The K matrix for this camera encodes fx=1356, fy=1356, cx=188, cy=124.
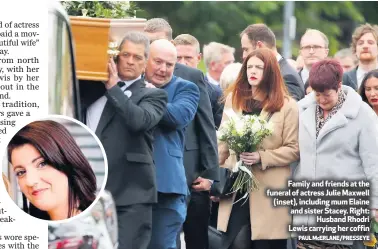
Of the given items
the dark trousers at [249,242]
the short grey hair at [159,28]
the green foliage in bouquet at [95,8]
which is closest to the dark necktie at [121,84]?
the green foliage in bouquet at [95,8]

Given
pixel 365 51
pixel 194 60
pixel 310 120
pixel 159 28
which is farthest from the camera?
pixel 365 51

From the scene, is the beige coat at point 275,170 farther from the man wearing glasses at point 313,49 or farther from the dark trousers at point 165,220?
the man wearing glasses at point 313,49

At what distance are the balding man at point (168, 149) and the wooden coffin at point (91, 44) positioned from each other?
3.35 feet

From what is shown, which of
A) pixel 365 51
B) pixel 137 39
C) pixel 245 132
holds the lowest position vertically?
pixel 245 132

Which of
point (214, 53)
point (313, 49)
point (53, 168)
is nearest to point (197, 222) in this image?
point (313, 49)

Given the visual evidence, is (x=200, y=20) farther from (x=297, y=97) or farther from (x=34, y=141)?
(x=34, y=141)

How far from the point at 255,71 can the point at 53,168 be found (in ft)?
8.69

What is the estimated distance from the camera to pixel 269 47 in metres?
A: 10.2

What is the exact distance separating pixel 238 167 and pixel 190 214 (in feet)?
3.19

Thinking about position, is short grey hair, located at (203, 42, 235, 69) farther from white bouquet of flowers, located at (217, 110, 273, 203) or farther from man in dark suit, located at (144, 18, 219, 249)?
white bouquet of flowers, located at (217, 110, 273, 203)

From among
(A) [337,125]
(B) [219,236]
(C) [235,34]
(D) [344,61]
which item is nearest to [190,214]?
(B) [219,236]

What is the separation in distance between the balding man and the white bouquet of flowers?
377mm

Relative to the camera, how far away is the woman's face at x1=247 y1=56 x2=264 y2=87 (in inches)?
362

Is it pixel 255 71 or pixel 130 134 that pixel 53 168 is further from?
pixel 255 71
